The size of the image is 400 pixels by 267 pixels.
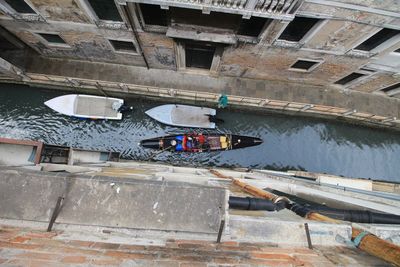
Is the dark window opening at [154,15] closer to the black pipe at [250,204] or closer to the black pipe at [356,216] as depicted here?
the black pipe at [250,204]

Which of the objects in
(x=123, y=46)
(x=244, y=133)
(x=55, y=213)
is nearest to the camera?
(x=55, y=213)

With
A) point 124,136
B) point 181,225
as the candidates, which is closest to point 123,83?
point 124,136

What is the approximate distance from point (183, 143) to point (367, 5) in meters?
11.2

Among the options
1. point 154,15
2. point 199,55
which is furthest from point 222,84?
point 154,15

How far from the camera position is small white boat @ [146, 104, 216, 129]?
16703 millimetres

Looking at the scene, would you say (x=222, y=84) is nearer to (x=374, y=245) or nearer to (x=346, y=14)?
(x=346, y=14)

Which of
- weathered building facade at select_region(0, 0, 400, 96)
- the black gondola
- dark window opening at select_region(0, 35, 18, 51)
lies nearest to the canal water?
the black gondola

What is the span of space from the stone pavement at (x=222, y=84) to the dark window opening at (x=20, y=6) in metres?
4.42

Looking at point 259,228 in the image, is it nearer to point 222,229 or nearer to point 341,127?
point 222,229

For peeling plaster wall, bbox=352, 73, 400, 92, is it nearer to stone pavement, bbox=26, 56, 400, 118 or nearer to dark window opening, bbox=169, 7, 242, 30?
stone pavement, bbox=26, 56, 400, 118

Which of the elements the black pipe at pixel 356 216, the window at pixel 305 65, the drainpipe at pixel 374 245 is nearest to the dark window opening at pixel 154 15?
the window at pixel 305 65

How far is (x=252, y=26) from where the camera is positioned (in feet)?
37.6

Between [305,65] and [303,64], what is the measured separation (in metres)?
0.17

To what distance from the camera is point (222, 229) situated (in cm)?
343
